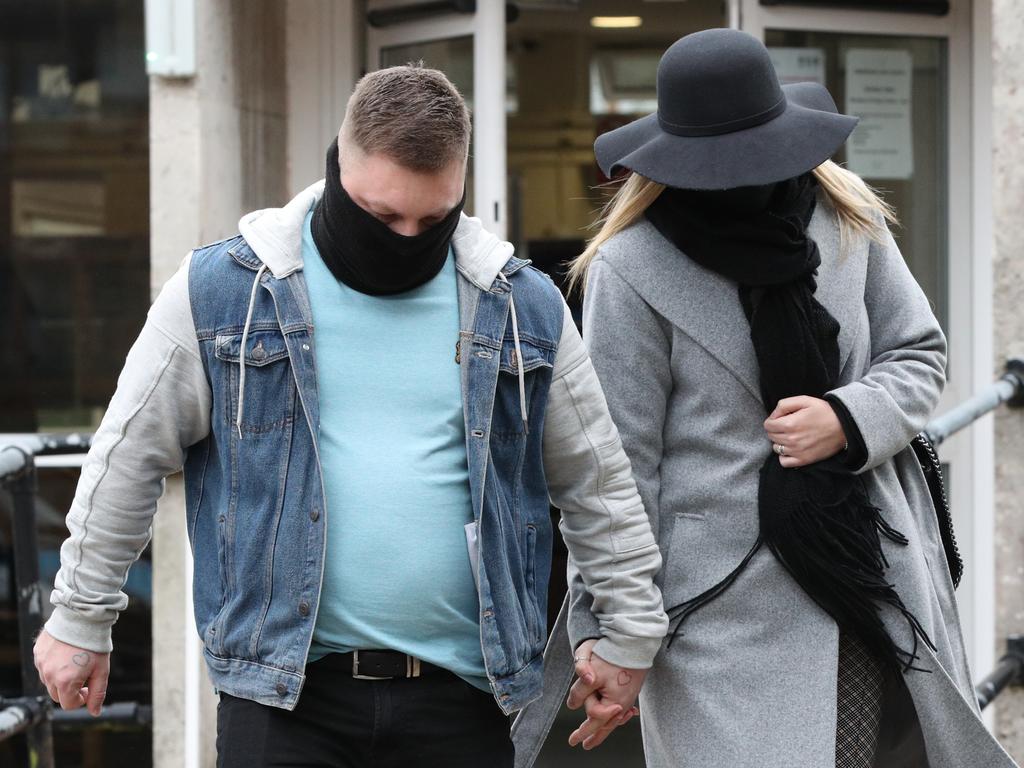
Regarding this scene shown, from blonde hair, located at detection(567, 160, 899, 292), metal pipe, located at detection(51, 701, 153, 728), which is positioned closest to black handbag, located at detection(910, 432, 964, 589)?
blonde hair, located at detection(567, 160, 899, 292)

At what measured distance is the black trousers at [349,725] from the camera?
90.6 inches

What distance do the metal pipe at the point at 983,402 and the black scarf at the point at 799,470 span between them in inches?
39.0

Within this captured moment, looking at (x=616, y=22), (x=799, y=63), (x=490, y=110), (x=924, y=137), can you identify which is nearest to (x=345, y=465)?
(x=490, y=110)

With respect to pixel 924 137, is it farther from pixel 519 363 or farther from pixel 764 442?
pixel 519 363

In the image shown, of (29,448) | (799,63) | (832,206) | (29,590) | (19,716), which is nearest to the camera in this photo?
(832,206)

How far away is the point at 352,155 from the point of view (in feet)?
7.54

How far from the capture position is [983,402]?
13.8ft

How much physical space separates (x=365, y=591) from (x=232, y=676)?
24cm

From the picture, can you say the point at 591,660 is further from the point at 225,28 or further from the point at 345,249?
the point at 225,28

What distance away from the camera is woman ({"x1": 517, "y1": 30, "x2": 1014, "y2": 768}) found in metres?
2.55

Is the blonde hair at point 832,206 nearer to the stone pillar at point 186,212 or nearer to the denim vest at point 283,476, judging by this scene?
the denim vest at point 283,476

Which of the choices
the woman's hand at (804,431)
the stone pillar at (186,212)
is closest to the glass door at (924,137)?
the stone pillar at (186,212)

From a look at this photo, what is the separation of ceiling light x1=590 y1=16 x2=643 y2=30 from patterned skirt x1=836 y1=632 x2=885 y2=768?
5363 millimetres

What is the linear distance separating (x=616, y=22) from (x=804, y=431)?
577 centimetres
